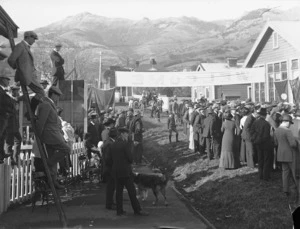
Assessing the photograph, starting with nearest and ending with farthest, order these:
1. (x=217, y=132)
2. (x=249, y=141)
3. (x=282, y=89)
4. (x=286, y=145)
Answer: (x=286, y=145) < (x=249, y=141) < (x=217, y=132) < (x=282, y=89)

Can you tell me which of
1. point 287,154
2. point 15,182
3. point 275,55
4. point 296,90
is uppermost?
point 275,55

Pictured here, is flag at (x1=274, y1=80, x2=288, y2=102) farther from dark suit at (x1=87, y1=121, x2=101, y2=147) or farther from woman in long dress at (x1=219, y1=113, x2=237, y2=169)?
dark suit at (x1=87, y1=121, x2=101, y2=147)

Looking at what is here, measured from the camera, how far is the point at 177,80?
2298 cm

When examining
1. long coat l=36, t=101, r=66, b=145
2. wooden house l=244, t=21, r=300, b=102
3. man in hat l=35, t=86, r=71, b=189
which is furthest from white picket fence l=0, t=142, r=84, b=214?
wooden house l=244, t=21, r=300, b=102

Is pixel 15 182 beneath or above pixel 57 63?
beneath

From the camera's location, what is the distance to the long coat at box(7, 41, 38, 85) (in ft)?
21.7

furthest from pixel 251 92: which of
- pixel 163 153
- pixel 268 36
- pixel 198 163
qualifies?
pixel 198 163

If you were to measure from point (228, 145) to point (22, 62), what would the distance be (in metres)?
7.98

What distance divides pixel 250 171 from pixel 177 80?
36.5 feet

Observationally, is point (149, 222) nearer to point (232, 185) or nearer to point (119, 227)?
point (119, 227)

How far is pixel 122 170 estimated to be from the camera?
8.58 metres

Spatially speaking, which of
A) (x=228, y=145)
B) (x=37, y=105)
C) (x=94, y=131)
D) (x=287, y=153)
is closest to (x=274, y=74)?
(x=228, y=145)

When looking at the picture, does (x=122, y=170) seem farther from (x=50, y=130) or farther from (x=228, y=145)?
(x=228, y=145)

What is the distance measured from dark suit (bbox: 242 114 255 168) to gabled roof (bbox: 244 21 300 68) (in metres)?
11.0
